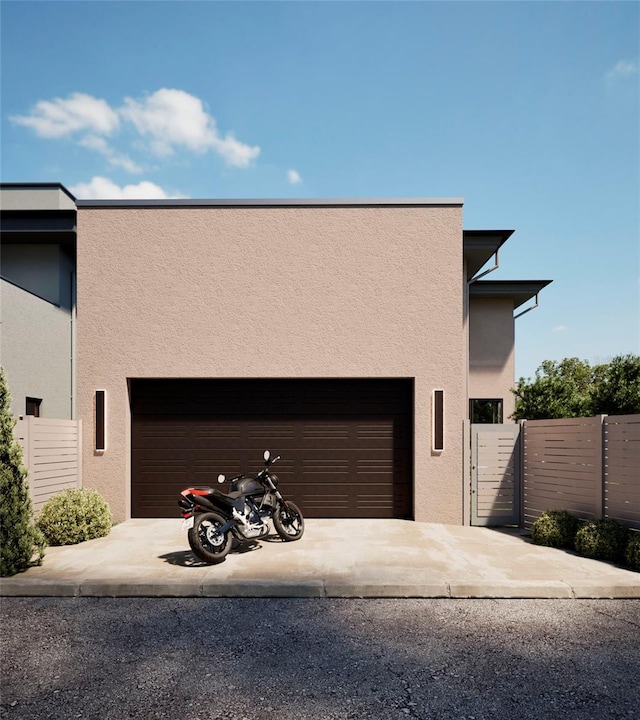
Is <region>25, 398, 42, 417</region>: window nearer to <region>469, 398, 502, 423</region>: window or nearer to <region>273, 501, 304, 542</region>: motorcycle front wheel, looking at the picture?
<region>273, 501, 304, 542</region>: motorcycle front wheel

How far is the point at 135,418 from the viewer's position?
10.6 meters

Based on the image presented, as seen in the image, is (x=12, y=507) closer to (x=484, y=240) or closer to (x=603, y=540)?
(x=603, y=540)

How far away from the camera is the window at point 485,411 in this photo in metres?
17.8

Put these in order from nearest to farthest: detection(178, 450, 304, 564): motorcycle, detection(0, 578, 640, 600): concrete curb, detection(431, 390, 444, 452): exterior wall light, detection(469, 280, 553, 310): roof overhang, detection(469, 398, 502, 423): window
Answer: detection(0, 578, 640, 600): concrete curb, detection(178, 450, 304, 564): motorcycle, detection(431, 390, 444, 452): exterior wall light, detection(469, 280, 553, 310): roof overhang, detection(469, 398, 502, 423): window

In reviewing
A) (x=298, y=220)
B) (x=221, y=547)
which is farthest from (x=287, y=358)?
(x=221, y=547)

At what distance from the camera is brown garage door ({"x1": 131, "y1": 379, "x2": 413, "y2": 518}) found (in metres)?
10.4

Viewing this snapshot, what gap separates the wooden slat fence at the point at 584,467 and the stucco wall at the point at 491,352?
7.09 m

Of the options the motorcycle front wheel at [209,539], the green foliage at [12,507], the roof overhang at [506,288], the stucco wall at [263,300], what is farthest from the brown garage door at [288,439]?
the roof overhang at [506,288]

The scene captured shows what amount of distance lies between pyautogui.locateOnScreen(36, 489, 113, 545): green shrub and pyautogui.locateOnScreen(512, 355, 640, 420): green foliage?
937 centimetres

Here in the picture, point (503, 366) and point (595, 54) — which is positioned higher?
point (595, 54)

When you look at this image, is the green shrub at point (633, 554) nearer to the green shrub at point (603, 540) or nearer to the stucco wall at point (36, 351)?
the green shrub at point (603, 540)

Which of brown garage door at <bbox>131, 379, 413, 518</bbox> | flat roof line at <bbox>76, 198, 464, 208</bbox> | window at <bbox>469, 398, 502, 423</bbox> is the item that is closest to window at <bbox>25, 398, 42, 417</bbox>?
brown garage door at <bbox>131, 379, 413, 518</bbox>

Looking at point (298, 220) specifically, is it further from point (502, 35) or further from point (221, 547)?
point (221, 547)

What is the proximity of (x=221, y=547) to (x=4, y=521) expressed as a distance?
2.64 meters
